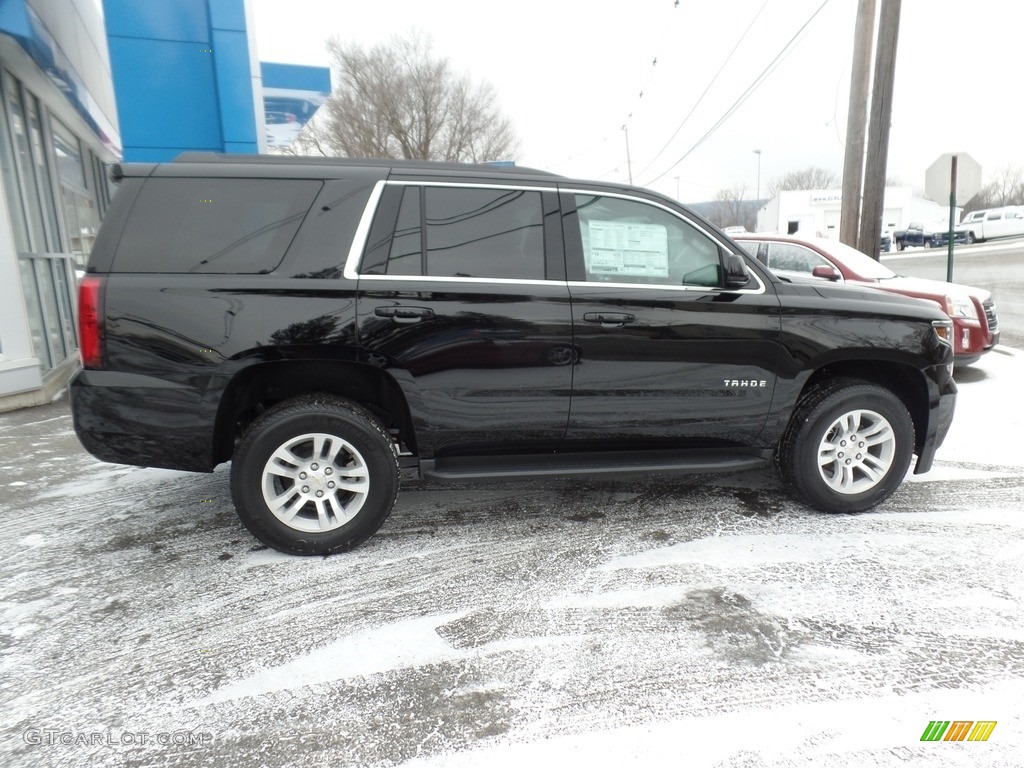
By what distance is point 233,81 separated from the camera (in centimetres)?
815

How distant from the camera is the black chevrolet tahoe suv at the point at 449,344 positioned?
125 inches

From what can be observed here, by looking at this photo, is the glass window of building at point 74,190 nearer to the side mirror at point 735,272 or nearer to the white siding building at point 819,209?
the side mirror at point 735,272

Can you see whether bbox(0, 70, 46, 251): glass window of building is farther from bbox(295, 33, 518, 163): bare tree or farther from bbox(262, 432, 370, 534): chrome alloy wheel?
bbox(295, 33, 518, 163): bare tree

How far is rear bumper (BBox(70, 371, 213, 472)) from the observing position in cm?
314

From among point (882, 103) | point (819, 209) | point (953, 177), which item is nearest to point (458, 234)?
point (882, 103)

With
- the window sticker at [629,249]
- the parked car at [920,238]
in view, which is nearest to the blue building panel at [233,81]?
the window sticker at [629,249]

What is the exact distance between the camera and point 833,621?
2803 mm

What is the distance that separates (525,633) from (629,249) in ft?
6.92

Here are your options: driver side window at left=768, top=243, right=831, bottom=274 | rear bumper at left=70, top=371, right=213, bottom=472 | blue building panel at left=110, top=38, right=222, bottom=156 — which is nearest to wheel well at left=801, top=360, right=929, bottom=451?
rear bumper at left=70, top=371, right=213, bottom=472

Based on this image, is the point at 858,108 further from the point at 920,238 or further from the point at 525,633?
the point at 920,238

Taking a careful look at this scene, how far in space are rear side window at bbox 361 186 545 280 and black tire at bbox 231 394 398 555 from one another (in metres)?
0.81

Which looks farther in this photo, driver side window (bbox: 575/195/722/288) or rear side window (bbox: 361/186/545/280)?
driver side window (bbox: 575/195/722/288)

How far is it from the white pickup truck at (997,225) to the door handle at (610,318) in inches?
1689

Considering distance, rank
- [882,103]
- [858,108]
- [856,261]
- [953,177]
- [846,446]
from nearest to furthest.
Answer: [846,446]
[856,261]
[882,103]
[858,108]
[953,177]
